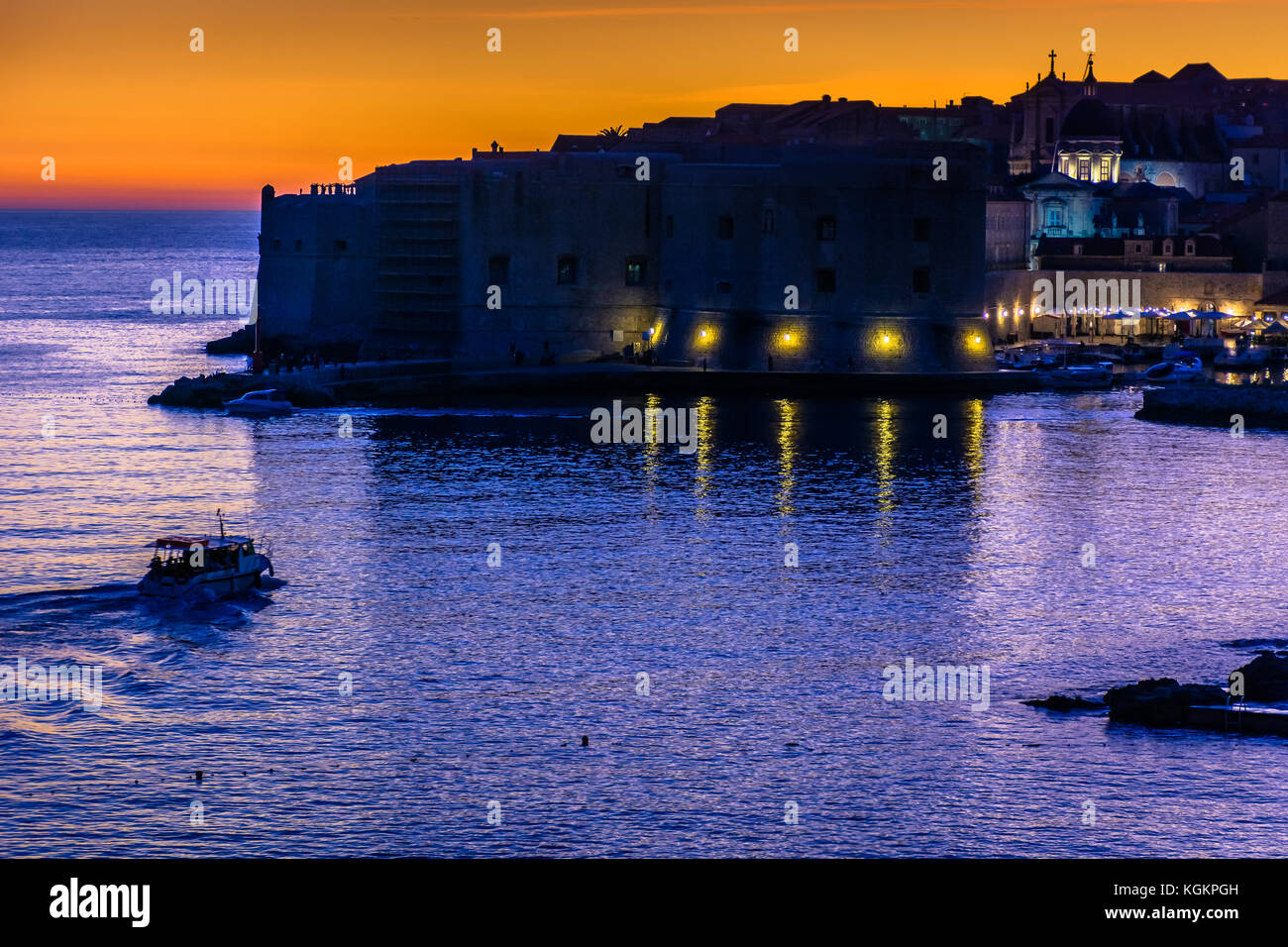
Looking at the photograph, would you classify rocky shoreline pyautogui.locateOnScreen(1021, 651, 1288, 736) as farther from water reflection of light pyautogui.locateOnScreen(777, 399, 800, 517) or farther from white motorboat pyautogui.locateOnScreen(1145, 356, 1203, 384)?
white motorboat pyautogui.locateOnScreen(1145, 356, 1203, 384)

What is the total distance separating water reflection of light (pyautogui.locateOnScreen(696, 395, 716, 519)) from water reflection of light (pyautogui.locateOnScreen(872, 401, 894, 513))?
356 cm

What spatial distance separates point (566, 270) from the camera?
6022 centimetres

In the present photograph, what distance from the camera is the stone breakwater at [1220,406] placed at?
50906 mm

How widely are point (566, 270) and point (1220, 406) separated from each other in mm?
21030

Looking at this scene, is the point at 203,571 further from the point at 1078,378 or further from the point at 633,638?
the point at 1078,378

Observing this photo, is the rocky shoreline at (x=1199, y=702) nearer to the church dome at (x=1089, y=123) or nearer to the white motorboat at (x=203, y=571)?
the white motorboat at (x=203, y=571)

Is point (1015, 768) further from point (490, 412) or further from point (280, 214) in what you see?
point (280, 214)

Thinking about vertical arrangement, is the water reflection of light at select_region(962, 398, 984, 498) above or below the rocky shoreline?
above

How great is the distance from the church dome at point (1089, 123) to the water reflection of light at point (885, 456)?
179 ft

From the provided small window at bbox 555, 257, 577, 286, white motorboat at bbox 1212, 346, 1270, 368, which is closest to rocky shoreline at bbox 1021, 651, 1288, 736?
small window at bbox 555, 257, 577, 286

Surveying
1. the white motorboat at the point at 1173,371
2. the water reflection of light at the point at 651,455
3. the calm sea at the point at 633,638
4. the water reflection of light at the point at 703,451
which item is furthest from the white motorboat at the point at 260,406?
the white motorboat at the point at 1173,371

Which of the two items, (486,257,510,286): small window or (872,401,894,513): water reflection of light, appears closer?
(872,401,894,513): water reflection of light

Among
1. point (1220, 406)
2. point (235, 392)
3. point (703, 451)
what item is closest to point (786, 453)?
point (703, 451)

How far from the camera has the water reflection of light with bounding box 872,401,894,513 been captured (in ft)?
123
